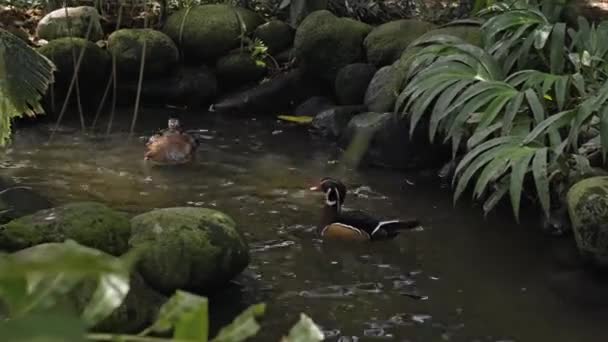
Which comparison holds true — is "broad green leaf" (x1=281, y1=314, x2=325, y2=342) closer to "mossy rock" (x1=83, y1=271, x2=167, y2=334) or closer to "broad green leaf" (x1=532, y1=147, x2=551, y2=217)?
"mossy rock" (x1=83, y1=271, x2=167, y2=334)

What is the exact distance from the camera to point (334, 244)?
5.80 meters

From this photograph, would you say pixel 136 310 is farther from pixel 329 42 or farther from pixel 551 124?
pixel 329 42

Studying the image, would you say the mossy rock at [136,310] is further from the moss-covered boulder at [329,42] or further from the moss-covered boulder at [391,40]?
the moss-covered boulder at [329,42]

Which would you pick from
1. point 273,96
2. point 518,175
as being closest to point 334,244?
point 518,175

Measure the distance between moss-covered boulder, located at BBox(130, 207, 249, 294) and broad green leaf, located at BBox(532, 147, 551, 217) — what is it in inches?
75.4

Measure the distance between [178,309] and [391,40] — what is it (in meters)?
8.76

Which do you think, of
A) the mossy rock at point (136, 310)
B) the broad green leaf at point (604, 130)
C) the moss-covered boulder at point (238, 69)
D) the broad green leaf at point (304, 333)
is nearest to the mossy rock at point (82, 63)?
the moss-covered boulder at point (238, 69)

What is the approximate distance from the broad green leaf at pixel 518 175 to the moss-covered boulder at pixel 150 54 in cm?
446

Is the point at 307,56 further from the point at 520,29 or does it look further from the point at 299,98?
the point at 520,29

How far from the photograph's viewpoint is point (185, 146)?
7.40 metres

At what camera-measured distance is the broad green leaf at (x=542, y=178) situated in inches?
220

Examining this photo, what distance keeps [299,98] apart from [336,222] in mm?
3846

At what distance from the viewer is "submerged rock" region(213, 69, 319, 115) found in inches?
370

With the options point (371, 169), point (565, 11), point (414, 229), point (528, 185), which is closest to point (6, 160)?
point (371, 169)
